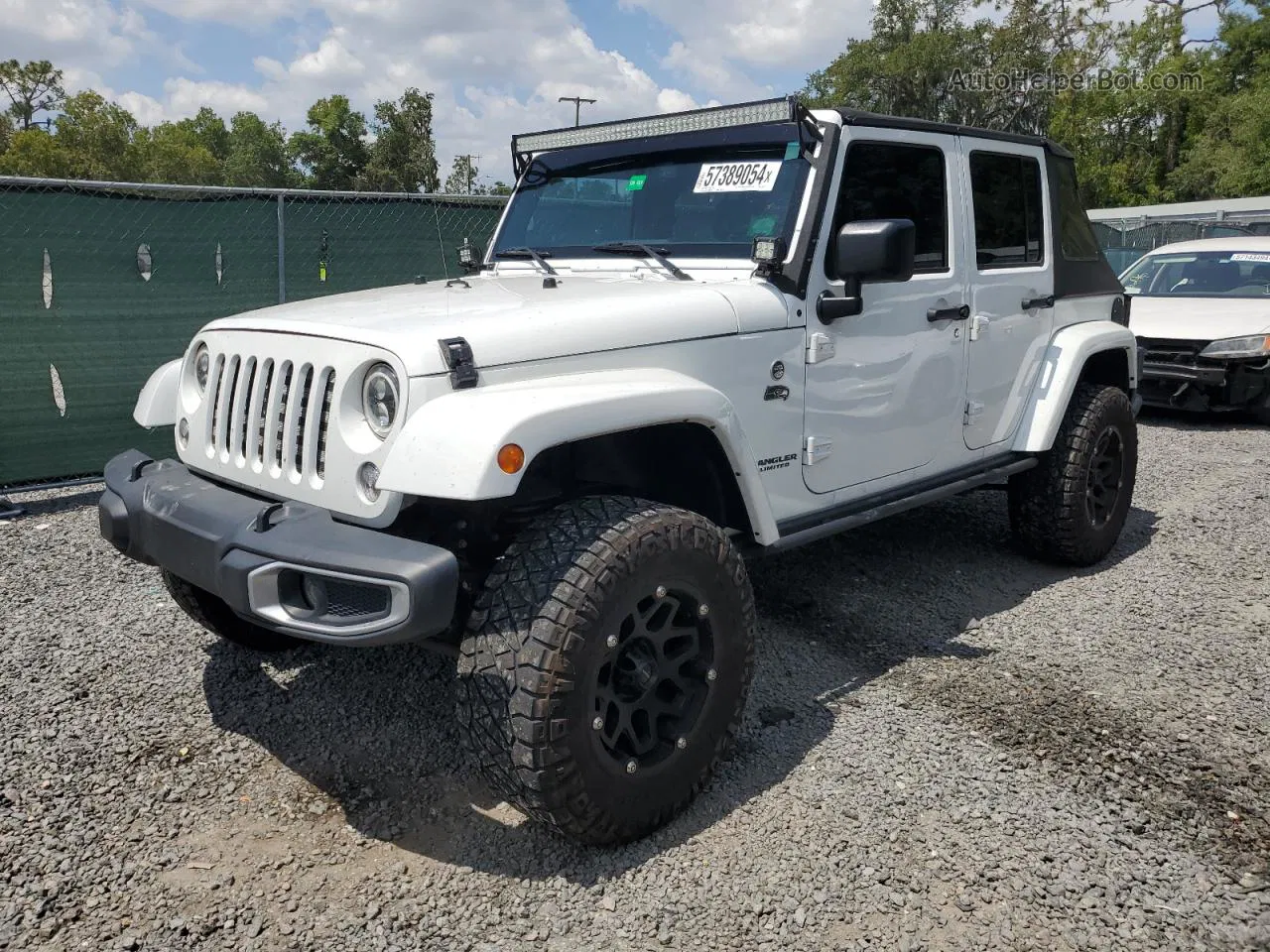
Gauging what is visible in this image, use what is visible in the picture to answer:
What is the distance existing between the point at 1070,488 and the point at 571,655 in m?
3.17

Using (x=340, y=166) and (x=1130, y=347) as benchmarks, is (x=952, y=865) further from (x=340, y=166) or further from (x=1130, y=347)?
(x=340, y=166)

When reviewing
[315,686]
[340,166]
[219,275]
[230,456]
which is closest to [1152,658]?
[315,686]

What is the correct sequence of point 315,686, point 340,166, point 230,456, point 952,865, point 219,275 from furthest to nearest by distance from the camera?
point 340,166 → point 219,275 → point 315,686 → point 230,456 → point 952,865

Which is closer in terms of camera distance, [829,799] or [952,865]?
[952,865]

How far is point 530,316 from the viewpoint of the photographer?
2.79 m

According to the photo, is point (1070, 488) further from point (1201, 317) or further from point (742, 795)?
point (1201, 317)

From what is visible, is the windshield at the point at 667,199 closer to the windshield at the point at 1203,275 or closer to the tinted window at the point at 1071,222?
Result: the tinted window at the point at 1071,222

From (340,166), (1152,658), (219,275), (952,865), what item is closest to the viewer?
(952,865)

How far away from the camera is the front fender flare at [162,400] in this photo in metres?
3.33

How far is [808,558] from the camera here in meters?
5.12

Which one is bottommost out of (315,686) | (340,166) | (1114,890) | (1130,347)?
(1114,890)

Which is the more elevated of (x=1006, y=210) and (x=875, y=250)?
(x=1006, y=210)

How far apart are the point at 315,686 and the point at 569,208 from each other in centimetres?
208

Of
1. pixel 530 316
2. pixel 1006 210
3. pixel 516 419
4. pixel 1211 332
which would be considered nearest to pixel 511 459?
pixel 516 419
